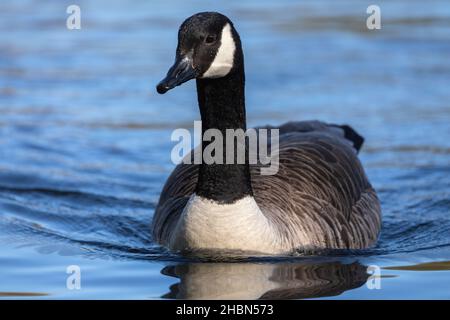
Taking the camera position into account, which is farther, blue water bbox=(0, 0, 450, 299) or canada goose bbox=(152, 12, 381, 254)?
blue water bbox=(0, 0, 450, 299)

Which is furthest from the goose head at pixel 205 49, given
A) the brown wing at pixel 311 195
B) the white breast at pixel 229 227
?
the brown wing at pixel 311 195

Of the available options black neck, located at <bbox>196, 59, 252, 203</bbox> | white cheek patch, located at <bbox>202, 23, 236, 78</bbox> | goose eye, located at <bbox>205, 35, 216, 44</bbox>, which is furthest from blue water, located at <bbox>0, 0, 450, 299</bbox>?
goose eye, located at <bbox>205, 35, 216, 44</bbox>

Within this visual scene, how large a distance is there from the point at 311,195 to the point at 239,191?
1.11 metres

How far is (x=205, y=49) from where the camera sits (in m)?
8.60

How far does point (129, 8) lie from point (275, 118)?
7.50m

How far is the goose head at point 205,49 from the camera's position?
849 centimetres

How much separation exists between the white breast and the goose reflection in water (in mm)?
206

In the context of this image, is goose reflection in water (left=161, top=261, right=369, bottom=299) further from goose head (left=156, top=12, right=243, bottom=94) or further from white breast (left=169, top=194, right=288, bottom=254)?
goose head (left=156, top=12, right=243, bottom=94)

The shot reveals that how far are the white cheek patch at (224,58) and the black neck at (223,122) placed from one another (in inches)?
3.2

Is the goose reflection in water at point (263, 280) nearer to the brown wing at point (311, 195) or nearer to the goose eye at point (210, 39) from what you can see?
the brown wing at point (311, 195)

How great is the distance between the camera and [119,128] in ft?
49.8

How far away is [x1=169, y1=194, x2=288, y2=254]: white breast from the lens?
885cm

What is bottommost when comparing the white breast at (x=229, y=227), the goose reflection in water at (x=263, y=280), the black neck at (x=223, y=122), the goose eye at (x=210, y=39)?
the goose reflection in water at (x=263, y=280)

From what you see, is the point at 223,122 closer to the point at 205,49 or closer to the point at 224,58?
the point at 224,58
